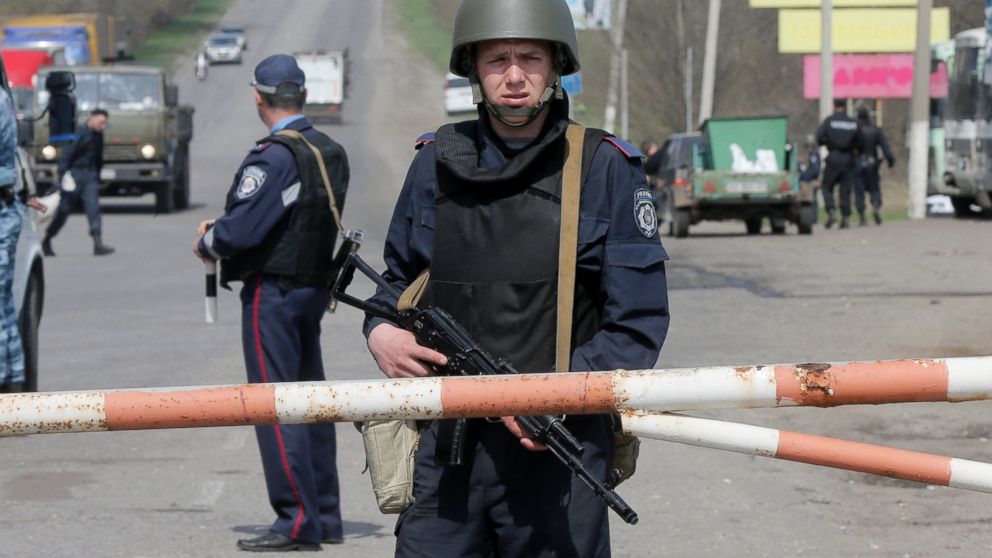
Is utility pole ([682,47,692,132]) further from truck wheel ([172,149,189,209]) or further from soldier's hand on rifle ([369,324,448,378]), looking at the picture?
soldier's hand on rifle ([369,324,448,378])

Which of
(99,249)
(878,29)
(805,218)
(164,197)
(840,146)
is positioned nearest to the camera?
(99,249)

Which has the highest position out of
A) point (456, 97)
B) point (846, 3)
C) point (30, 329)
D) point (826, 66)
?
point (846, 3)

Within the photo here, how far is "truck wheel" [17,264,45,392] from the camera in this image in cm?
955

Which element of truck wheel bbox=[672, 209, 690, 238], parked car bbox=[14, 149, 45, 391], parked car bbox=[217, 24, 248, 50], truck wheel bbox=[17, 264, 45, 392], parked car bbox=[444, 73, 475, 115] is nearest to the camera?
parked car bbox=[14, 149, 45, 391]

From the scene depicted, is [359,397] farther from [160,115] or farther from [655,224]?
Result: [160,115]

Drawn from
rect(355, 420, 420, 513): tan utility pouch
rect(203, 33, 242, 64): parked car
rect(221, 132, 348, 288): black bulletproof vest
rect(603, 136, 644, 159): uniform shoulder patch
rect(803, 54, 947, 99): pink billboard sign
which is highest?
rect(203, 33, 242, 64): parked car

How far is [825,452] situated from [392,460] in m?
0.89

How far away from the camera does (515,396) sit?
3115 mm

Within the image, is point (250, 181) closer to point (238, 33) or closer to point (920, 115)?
point (920, 115)

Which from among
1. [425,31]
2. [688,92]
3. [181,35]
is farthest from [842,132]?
[181,35]

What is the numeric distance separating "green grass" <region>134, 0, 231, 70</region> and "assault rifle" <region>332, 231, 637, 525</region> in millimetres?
68810

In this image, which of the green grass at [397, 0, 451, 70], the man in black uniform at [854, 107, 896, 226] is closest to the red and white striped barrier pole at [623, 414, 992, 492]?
the man in black uniform at [854, 107, 896, 226]

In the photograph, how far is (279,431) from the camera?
20.8ft

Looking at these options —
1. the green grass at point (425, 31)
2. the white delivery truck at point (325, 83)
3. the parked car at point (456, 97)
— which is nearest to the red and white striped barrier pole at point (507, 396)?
the parked car at point (456, 97)
